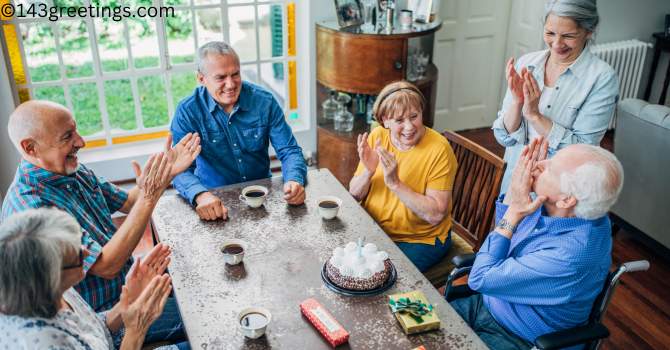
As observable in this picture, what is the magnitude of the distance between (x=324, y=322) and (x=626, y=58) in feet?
14.5

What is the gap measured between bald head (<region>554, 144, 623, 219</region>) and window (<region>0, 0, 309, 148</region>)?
1.99 m

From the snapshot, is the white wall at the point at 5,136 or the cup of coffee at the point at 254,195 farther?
the white wall at the point at 5,136

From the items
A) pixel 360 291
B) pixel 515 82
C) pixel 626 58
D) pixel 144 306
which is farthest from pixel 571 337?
pixel 626 58

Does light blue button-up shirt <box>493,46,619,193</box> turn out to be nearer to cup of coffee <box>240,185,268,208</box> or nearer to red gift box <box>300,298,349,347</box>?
cup of coffee <box>240,185,268,208</box>

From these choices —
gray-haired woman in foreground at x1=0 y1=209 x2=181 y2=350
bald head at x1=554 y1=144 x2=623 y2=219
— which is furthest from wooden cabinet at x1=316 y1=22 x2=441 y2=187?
gray-haired woman in foreground at x1=0 y1=209 x2=181 y2=350

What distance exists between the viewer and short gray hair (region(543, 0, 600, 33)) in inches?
88.9

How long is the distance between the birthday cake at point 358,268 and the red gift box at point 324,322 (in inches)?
4.9

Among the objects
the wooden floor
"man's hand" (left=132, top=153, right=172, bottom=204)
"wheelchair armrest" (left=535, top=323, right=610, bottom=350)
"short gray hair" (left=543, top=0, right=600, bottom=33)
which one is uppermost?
"short gray hair" (left=543, top=0, right=600, bottom=33)

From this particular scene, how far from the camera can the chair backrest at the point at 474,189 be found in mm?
2436

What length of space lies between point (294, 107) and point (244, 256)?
245 centimetres

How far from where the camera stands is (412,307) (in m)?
1.69

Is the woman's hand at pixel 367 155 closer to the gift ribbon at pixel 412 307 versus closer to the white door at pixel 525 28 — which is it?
the gift ribbon at pixel 412 307

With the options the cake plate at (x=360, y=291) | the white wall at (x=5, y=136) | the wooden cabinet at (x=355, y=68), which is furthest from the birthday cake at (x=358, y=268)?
the white wall at (x=5, y=136)

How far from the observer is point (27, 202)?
70.9 inches
